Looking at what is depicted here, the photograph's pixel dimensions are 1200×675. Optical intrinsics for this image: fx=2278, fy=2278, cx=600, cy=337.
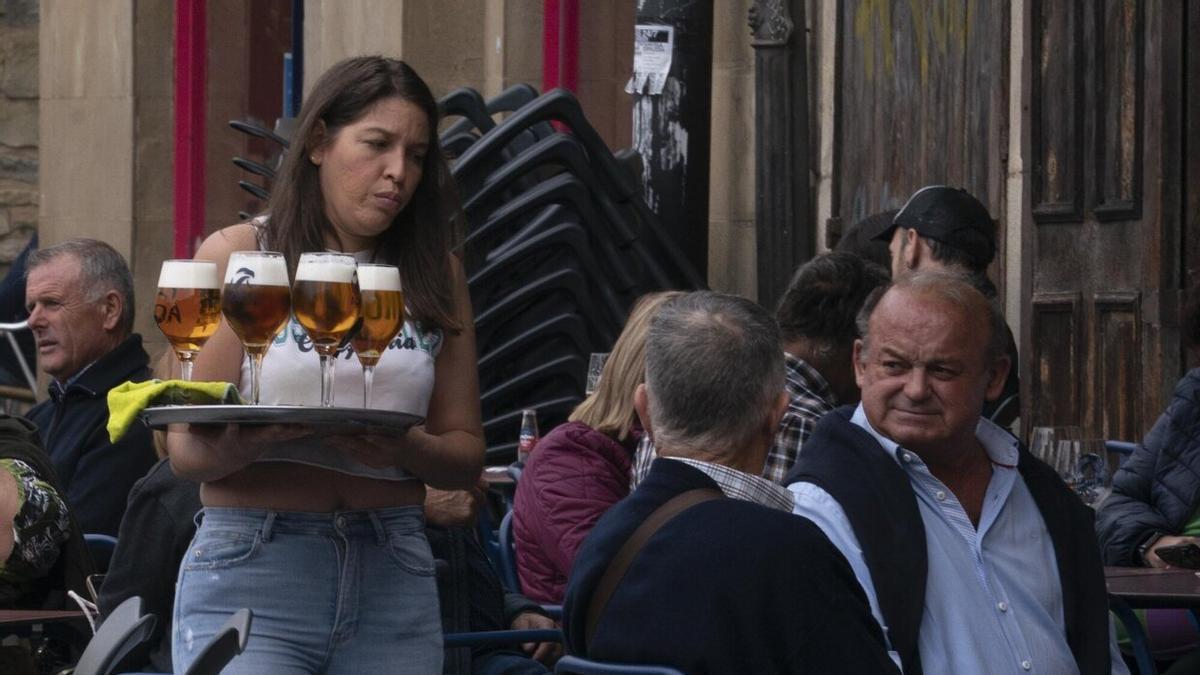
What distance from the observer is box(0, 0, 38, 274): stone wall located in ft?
49.3

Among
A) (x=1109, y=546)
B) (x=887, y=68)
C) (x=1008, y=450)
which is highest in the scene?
(x=887, y=68)

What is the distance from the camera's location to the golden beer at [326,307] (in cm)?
333

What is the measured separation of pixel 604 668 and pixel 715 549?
0.24 m

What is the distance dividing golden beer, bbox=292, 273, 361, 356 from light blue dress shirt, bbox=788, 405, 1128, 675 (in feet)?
2.85

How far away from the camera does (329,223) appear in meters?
3.75

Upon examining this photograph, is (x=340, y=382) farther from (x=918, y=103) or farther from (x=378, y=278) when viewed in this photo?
(x=918, y=103)

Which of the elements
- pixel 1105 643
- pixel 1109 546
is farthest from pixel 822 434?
pixel 1109 546

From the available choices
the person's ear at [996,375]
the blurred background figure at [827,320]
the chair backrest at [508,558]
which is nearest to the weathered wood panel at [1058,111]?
the blurred background figure at [827,320]

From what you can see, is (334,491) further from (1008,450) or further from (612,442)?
(612,442)

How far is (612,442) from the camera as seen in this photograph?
531 centimetres

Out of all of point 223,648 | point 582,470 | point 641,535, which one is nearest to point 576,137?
point 582,470

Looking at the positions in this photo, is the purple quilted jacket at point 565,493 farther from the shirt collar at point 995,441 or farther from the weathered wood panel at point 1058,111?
the weathered wood panel at point 1058,111

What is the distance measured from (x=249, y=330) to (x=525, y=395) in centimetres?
463

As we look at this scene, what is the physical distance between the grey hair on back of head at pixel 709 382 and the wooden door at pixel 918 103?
496cm
